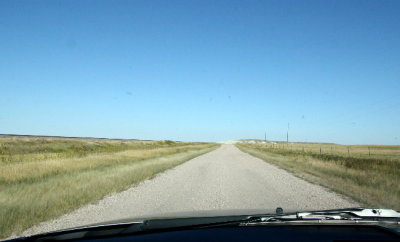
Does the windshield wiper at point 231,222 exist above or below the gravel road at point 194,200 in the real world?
above

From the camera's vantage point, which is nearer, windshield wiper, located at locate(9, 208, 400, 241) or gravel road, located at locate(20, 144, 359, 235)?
windshield wiper, located at locate(9, 208, 400, 241)

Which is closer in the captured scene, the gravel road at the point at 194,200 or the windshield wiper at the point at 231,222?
the windshield wiper at the point at 231,222

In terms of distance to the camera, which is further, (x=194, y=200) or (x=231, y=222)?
(x=194, y=200)

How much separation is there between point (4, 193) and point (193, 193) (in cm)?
503

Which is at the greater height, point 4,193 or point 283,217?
point 283,217

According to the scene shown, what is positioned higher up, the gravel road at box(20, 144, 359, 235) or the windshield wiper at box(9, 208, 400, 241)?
the windshield wiper at box(9, 208, 400, 241)

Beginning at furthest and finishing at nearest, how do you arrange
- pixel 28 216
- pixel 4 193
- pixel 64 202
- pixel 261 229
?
pixel 4 193 < pixel 64 202 < pixel 28 216 < pixel 261 229

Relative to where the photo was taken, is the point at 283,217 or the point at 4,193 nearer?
the point at 283,217

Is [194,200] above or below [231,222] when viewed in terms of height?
below

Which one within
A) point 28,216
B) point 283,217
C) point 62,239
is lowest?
point 28,216

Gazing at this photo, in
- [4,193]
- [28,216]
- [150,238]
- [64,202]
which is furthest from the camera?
[4,193]

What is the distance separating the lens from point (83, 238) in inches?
127

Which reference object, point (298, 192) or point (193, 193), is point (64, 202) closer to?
point (193, 193)

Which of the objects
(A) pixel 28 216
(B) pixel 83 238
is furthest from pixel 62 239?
(A) pixel 28 216
